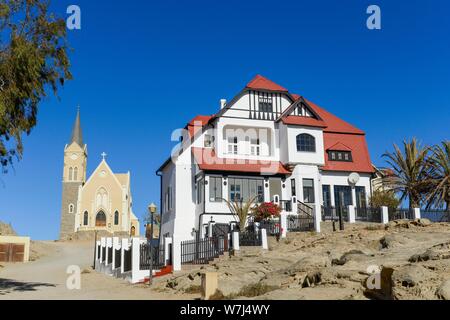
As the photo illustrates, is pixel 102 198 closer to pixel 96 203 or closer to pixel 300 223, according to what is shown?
pixel 96 203

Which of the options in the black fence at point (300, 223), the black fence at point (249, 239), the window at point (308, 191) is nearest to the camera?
the black fence at point (249, 239)

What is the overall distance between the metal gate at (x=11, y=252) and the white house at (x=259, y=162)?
14.7m

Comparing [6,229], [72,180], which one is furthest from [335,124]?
[72,180]

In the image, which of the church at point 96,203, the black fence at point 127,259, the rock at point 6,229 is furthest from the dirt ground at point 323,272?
the church at point 96,203

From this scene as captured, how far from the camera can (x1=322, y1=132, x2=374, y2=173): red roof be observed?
1427 inches

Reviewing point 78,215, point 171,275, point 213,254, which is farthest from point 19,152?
point 78,215

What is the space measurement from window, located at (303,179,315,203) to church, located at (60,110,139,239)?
43.3 meters

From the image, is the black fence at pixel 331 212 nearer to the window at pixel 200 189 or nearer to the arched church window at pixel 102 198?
the window at pixel 200 189

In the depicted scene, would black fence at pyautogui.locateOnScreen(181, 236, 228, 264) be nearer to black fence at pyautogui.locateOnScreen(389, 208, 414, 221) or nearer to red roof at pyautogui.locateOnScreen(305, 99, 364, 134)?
black fence at pyautogui.locateOnScreen(389, 208, 414, 221)

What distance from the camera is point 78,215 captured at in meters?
73.9

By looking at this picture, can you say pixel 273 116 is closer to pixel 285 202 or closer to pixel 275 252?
pixel 285 202

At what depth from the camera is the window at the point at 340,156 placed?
36719 mm
